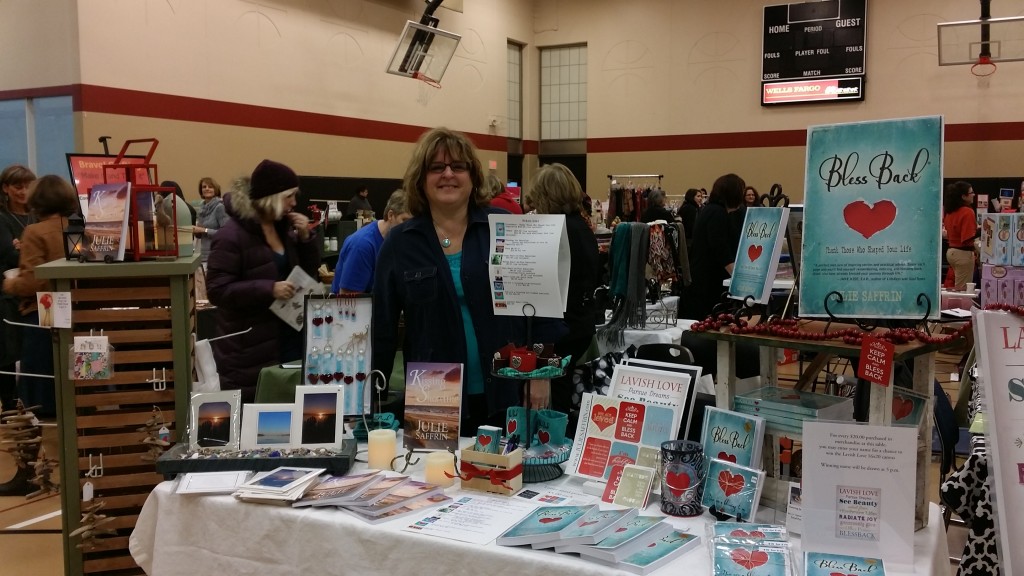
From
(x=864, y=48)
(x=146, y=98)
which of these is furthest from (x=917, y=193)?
(x=864, y=48)

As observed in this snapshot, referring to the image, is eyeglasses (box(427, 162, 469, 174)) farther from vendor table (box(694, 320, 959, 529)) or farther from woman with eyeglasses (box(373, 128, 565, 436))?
vendor table (box(694, 320, 959, 529))

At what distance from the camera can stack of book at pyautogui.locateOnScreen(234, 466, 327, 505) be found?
1888 millimetres

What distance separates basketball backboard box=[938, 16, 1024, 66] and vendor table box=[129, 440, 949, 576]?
10.5 m

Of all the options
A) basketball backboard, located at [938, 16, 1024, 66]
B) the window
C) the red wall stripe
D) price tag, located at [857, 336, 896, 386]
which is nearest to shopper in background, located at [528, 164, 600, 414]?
price tag, located at [857, 336, 896, 386]

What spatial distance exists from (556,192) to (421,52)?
7408 mm

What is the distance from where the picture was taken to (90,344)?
2.44 meters

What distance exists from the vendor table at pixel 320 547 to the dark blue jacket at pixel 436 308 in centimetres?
40

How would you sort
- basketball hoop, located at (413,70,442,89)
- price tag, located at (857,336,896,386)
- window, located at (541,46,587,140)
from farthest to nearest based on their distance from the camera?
window, located at (541,46,587,140) → basketball hoop, located at (413,70,442,89) → price tag, located at (857,336,896,386)

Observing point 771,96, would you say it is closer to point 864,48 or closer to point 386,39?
point 864,48

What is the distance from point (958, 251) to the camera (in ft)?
26.4

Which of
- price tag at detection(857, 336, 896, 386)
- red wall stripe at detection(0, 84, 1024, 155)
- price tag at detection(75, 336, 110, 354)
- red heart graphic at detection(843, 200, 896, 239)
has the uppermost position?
red wall stripe at detection(0, 84, 1024, 155)

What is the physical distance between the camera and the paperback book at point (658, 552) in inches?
60.4

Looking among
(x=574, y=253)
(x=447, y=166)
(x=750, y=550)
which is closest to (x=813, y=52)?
(x=574, y=253)

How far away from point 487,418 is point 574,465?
50cm
